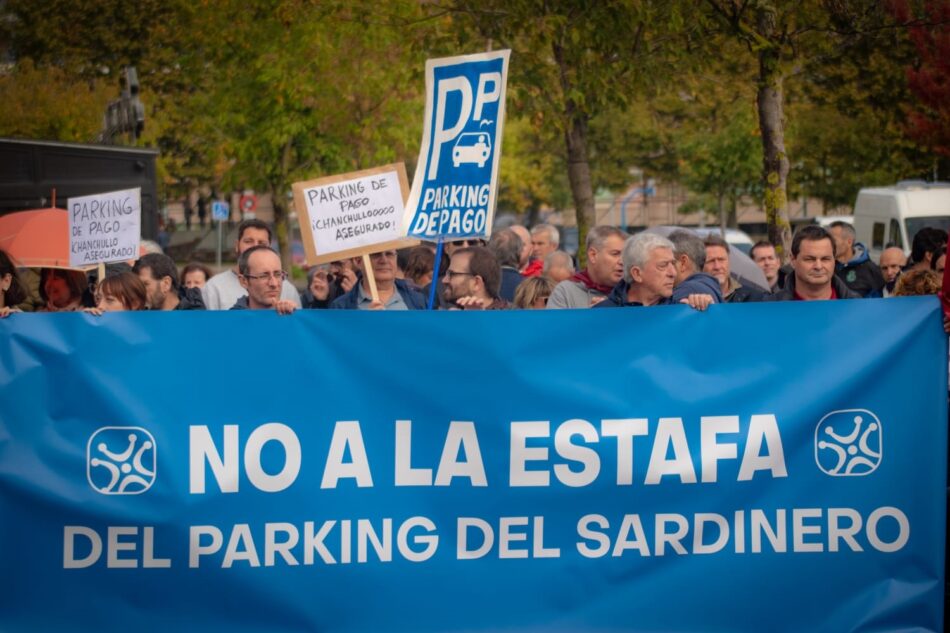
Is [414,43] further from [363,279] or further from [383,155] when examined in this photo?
[383,155]

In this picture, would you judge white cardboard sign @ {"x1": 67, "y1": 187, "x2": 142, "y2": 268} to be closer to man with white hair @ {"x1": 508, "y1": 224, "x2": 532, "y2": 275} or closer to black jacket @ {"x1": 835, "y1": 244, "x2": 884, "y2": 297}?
man with white hair @ {"x1": 508, "y1": 224, "x2": 532, "y2": 275}

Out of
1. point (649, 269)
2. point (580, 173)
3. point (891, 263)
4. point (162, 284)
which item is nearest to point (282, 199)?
point (580, 173)

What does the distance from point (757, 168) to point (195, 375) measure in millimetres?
38893

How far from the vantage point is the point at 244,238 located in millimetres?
9180

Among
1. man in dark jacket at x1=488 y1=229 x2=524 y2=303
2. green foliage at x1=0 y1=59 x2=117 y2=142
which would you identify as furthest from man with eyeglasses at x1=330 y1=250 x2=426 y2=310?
green foliage at x1=0 y1=59 x2=117 y2=142

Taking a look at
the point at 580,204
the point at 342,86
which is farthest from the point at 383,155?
the point at 580,204

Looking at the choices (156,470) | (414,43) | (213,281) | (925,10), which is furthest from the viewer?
(414,43)

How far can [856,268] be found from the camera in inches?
435

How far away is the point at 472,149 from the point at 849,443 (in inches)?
93.2

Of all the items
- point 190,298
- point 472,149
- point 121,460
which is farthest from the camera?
point 190,298

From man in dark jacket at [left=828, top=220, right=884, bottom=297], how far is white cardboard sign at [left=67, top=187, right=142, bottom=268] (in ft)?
15.7

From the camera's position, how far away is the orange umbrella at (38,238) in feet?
34.6

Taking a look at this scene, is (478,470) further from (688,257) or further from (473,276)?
(688,257)

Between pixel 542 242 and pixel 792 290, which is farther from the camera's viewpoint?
pixel 542 242
